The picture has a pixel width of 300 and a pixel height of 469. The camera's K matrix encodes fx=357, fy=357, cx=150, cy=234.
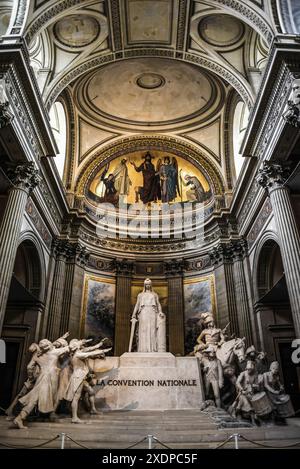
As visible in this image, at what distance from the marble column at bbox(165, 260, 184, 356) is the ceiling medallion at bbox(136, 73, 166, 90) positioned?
7615mm

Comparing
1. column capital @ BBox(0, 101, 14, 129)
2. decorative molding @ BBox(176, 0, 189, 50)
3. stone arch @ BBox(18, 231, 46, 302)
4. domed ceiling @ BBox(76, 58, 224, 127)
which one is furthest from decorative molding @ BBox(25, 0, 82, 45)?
stone arch @ BBox(18, 231, 46, 302)

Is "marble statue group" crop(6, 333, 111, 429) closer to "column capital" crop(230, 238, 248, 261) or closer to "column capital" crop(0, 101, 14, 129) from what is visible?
"column capital" crop(0, 101, 14, 129)

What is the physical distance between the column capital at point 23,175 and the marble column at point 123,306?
6.99 metres

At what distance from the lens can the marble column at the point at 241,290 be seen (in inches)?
484

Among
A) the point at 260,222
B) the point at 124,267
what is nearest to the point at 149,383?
the point at 260,222

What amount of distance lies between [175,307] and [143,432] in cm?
968

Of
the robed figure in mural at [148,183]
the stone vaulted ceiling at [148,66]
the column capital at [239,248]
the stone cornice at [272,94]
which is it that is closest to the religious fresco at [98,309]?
the stone vaulted ceiling at [148,66]

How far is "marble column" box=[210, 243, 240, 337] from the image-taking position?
1307 centimetres

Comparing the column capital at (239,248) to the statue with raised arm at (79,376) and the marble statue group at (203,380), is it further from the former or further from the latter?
the statue with raised arm at (79,376)

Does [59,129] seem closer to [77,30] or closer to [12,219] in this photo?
[77,30]

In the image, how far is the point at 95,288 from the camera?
14977mm

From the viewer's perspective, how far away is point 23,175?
945cm
